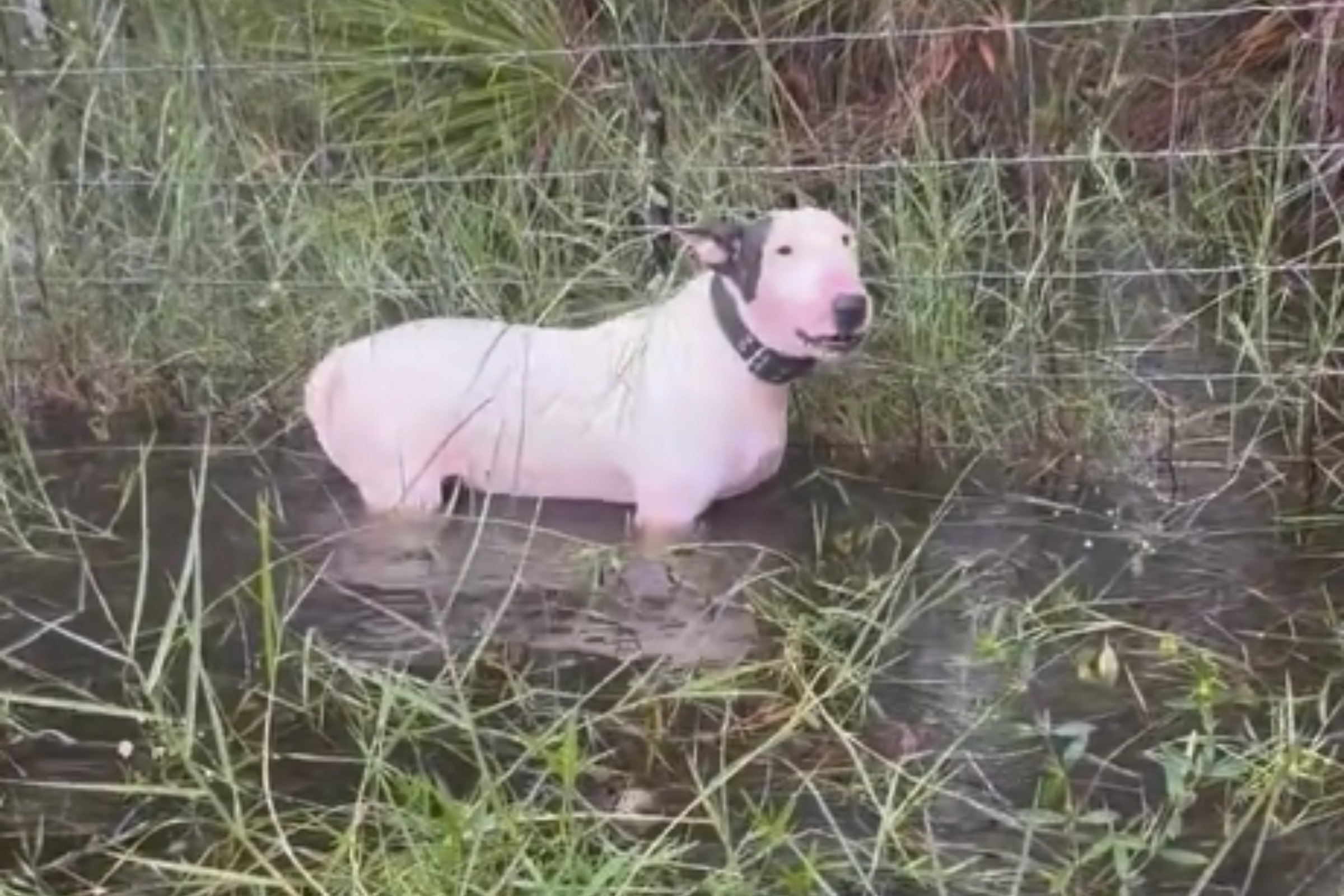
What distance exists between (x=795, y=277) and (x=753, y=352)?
14 centimetres

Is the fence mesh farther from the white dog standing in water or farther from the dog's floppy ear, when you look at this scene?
the dog's floppy ear

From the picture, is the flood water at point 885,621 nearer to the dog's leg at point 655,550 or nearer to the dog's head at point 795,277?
the dog's leg at point 655,550

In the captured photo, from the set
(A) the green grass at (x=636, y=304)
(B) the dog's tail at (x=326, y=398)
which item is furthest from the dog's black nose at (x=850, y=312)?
(B) the dog's tail at (x=326, y=398)

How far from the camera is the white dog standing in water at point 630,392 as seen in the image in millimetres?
3111

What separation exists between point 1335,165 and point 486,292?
1356mm

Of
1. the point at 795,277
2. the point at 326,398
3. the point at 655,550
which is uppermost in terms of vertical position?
the point at 795,277

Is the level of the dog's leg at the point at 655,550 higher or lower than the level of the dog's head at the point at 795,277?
lower

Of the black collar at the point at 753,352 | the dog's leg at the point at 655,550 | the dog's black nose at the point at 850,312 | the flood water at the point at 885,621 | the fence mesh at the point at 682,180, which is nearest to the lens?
the flood water at the point at 885,621

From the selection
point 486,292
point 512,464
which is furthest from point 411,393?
point 486,292

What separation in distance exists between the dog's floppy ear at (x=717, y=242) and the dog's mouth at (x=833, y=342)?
16 centimetres

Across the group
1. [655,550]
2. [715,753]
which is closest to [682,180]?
[655,550]

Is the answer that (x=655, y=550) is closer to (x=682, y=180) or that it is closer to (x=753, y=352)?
(x=753, y=352)

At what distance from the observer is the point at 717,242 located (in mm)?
3154

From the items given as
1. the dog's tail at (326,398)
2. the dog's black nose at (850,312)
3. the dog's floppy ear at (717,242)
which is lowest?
the dog's tail at (326,398)
